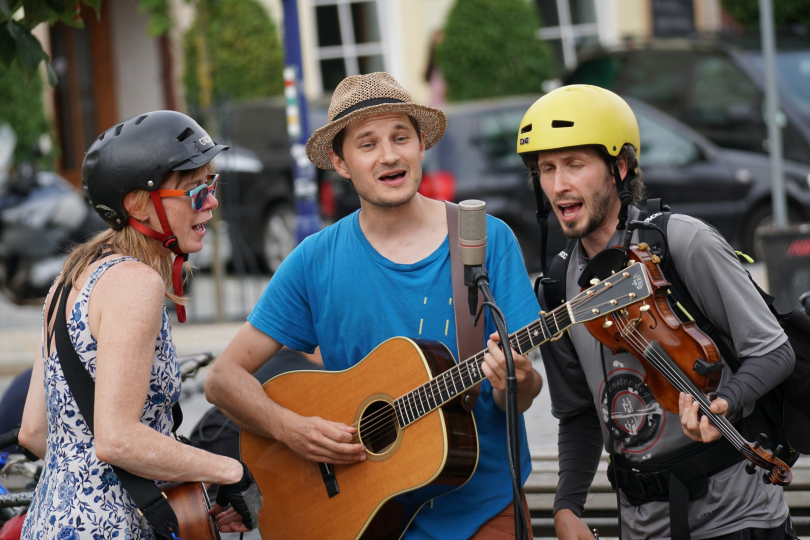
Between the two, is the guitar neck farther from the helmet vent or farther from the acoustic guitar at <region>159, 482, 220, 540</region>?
the helmet vent

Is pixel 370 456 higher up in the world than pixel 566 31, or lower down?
lower down

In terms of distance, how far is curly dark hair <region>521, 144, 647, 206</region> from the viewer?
3.15 m

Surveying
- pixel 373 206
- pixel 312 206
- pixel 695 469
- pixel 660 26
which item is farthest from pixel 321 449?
pixel 660 26


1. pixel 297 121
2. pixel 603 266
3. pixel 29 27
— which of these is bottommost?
pixel 603 266

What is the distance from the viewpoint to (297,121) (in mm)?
9055

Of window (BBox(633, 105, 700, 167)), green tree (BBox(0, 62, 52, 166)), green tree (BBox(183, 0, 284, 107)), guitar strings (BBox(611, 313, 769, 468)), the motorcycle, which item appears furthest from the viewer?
green tree (BBox(183, 0, 284, 107))

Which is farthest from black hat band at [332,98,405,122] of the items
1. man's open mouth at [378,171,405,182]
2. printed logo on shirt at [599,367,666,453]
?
printed logo on shirt at [599,367,666,453]

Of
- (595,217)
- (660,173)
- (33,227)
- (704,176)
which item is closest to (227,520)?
(595,217)

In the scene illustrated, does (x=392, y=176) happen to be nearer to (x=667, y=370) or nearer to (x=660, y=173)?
(x=667, y=370)

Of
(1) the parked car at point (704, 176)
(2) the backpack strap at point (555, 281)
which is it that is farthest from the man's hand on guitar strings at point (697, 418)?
(1) the parked car at point (704, 176)

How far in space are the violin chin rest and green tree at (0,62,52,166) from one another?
44.3 feet

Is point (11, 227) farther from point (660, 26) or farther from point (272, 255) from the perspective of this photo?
point (660, 26)

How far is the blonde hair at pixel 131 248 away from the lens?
9.30 ft

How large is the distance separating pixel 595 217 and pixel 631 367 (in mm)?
475
